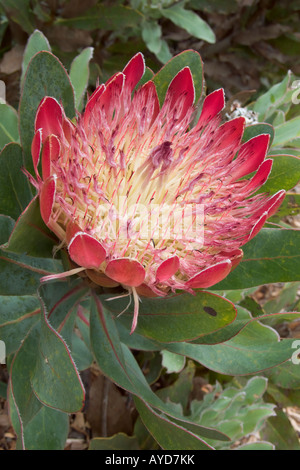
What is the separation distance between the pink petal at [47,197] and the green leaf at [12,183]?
0.47 feet

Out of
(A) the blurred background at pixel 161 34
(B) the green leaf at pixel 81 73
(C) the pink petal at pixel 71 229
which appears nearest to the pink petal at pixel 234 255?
(C) the pink petal at pixel 71 229

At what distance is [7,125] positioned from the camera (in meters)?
1.03

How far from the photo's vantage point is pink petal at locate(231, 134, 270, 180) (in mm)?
844

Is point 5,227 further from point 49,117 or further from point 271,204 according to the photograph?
point 271,204

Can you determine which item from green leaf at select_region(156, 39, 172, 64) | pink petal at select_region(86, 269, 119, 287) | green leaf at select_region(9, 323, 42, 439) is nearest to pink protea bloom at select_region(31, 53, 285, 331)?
pink petal at select_region(86, 269, 119, 287)

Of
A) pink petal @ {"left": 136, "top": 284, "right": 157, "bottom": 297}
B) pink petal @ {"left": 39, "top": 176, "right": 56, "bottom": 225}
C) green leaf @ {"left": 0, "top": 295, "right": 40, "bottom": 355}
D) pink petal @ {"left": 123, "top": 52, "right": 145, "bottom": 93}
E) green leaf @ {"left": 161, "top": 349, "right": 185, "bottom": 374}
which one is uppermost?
pink petal @ {"left": 123, "top": 52, "right": 145, "bottom": 93}

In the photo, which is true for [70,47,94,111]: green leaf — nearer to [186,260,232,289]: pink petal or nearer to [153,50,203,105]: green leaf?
[153,50,203,105]: green leaf

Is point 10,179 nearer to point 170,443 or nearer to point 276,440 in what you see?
point 170,443

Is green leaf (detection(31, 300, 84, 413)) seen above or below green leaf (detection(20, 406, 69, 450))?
above

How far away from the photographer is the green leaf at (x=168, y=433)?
80 cm

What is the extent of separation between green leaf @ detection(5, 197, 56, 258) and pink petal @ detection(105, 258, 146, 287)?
0.45 feet

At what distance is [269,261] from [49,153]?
443mm

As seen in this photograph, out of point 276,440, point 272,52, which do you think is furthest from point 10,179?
point 272,52
